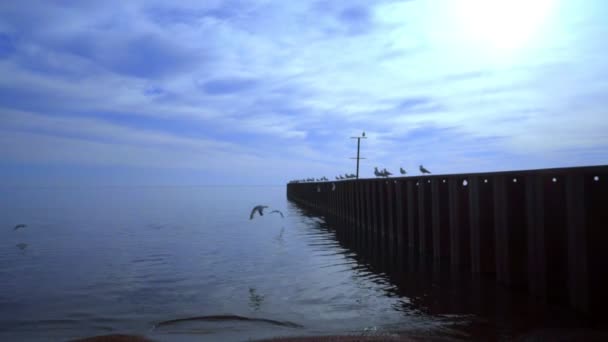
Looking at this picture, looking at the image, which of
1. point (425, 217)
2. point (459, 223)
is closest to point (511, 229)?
point (459, 223)

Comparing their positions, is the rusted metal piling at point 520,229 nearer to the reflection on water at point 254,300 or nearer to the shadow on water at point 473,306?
the shadow on water at point 473,306

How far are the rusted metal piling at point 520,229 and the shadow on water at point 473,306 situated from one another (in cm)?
24

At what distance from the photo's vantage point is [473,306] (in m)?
8.37

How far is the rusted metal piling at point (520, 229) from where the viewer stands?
22.4ft

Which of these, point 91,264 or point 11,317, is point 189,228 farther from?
point 11,317

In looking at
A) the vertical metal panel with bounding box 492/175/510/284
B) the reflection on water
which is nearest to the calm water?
the reflection on water

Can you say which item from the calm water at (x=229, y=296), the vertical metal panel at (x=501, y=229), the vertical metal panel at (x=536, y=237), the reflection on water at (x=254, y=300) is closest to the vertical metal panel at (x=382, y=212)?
the calm water at (x=229, y=296)

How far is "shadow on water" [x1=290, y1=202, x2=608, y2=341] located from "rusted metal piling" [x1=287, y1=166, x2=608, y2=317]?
9.6 inches

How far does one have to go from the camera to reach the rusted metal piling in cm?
684

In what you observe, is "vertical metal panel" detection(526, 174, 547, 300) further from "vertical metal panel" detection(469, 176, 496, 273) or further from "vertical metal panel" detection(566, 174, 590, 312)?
"vertical metal panel" detection(469, 176, 496, 273)

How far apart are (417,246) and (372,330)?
8.00 meters

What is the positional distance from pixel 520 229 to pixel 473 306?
5.47 feet

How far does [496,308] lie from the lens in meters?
8.13

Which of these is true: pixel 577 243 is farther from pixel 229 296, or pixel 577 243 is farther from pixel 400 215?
pixel 400 215
